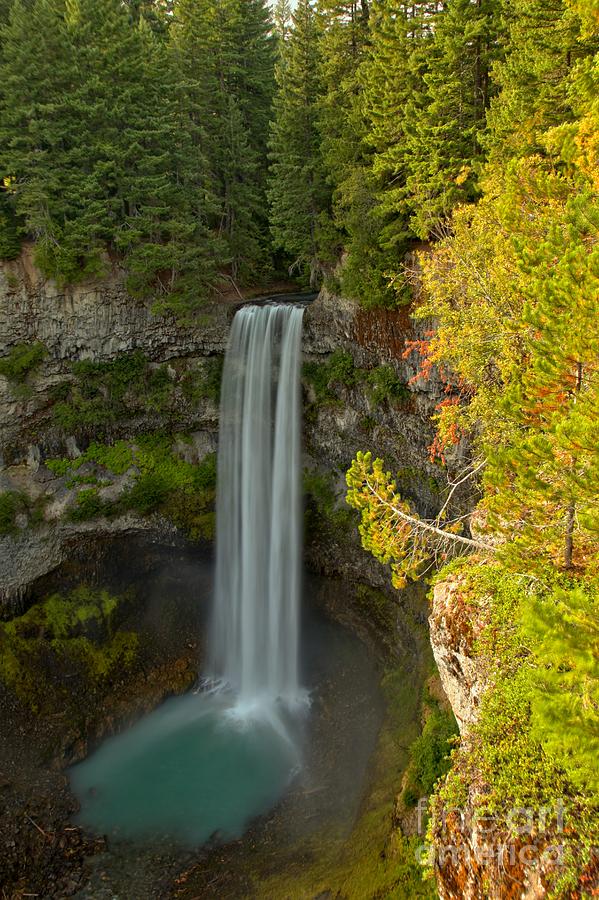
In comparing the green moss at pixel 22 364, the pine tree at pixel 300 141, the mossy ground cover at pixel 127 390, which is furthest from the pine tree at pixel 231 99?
the green moss at pixel 22 364

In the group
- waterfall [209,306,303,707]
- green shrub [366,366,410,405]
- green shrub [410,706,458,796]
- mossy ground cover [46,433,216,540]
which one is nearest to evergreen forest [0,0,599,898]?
green shrub [366,366,410,405]

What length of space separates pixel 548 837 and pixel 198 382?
2135 centimetres

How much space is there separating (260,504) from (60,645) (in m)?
9.42

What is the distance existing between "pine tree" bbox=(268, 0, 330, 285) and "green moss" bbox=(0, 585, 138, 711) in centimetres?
1791

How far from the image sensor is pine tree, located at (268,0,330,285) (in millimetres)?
21344

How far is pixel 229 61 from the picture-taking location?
25.9 metres

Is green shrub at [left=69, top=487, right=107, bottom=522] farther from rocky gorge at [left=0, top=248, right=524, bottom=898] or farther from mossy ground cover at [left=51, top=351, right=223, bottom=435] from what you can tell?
mossy ground cover at [left=51, top=351, right=223, bottom=435]

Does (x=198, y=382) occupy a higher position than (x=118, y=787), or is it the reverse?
(x=198, y=382)

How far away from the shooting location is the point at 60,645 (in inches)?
776

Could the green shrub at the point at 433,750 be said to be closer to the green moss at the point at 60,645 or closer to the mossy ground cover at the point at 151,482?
the green moss at the point at 60,645

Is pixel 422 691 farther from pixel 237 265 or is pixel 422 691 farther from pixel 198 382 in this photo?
pixel 237 265

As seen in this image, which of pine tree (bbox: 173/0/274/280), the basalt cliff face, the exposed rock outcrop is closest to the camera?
the exposed rock outcrop

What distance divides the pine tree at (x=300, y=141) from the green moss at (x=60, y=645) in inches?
705

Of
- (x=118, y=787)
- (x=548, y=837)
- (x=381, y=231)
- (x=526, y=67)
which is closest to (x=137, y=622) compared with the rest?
(x=118, y=787)
